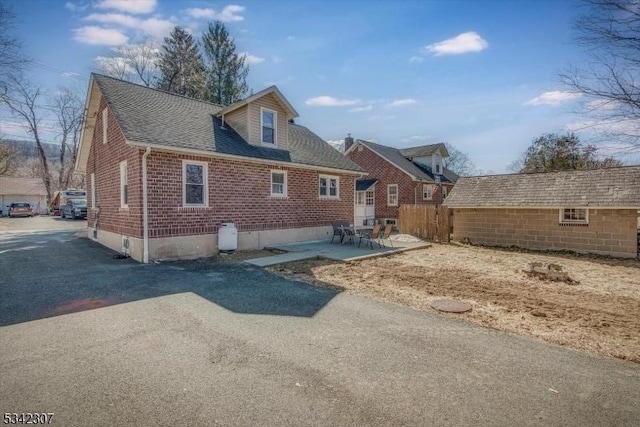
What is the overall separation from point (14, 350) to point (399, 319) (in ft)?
17.9

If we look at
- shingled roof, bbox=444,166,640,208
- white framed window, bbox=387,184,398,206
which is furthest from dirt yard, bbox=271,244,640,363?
white framed window, bbox=387,184,398,206

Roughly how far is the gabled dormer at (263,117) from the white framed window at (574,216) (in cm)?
1227

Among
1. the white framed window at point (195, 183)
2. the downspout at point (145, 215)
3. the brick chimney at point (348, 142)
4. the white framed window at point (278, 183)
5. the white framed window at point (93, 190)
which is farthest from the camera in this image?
the brick chimney at point (348, 142)

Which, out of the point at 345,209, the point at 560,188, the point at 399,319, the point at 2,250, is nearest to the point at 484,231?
the point at 560,188

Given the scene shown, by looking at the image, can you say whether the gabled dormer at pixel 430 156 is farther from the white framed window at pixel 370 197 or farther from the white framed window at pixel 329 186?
the white framed window at pixel 329 186

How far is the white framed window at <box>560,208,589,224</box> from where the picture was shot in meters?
13.8

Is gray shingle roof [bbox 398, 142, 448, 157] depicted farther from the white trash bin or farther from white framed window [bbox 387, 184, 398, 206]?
the white trash bin

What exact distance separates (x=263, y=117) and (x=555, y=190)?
1310 cm

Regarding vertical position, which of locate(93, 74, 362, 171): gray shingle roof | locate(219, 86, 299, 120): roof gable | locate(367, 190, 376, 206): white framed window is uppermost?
locate(219, 86, 299, 120): roof gable

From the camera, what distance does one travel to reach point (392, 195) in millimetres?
27188

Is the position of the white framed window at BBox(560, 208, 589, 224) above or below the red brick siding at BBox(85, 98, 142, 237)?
below

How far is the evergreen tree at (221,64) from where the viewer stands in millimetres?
33500

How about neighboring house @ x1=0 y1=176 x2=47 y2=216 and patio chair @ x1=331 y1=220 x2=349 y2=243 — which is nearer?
patio chair @ x1=331 y1=220 x2=349 y2=243

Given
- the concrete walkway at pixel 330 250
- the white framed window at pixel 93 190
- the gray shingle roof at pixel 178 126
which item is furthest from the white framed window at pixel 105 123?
the concrete walkway at pixel 330 250
